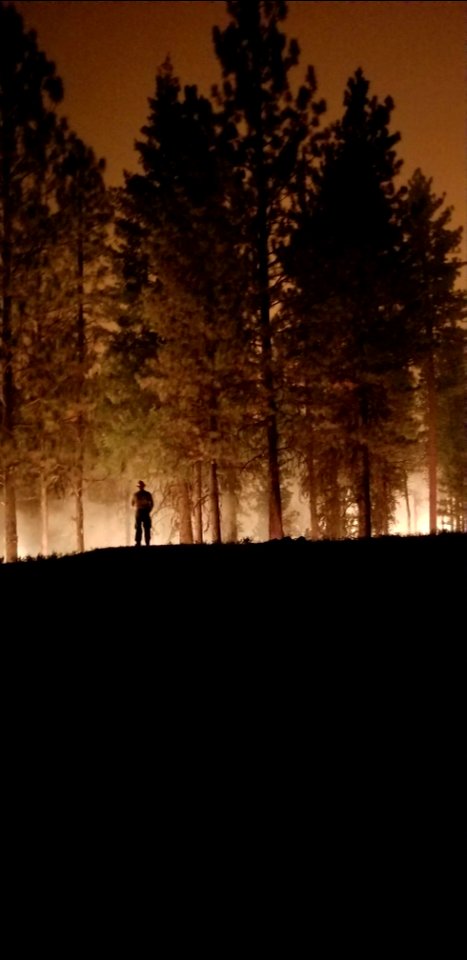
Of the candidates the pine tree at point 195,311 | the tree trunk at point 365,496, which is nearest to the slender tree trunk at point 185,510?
the pine tree at point 195,311

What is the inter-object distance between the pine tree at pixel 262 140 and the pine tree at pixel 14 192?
5672 millimetres

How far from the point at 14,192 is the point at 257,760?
1827 cm

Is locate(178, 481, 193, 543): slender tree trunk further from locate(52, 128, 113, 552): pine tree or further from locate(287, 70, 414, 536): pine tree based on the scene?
locate(287, 70, 414, 536): pine tree

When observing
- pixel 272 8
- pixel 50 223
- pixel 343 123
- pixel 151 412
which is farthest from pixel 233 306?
pixel 343 123

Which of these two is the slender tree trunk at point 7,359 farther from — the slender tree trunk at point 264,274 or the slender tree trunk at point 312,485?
the slender tree trunk at point 312,485

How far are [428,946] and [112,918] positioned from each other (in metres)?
1.31

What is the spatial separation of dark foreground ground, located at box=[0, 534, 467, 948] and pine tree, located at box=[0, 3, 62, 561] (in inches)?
475

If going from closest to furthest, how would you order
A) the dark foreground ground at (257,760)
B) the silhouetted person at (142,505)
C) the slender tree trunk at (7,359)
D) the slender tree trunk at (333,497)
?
the dark foreground ground at (257,760) < the silhouetted person at (142,505) < the slender tree trunk at (7,359) < the slender tree trunk at (333,497)

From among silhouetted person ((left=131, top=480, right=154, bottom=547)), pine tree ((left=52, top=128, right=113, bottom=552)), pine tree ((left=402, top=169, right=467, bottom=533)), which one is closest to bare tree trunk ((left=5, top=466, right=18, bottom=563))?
pine tree ((left=52, top=128, right=113, bottom=552))

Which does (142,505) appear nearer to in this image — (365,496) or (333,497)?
(365,496)

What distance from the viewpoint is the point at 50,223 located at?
17.8m

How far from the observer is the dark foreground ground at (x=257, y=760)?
8.20 ft

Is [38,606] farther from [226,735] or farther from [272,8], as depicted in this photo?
[272,8]

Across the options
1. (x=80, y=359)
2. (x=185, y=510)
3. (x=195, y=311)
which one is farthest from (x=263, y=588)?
(x=80, y=359)
